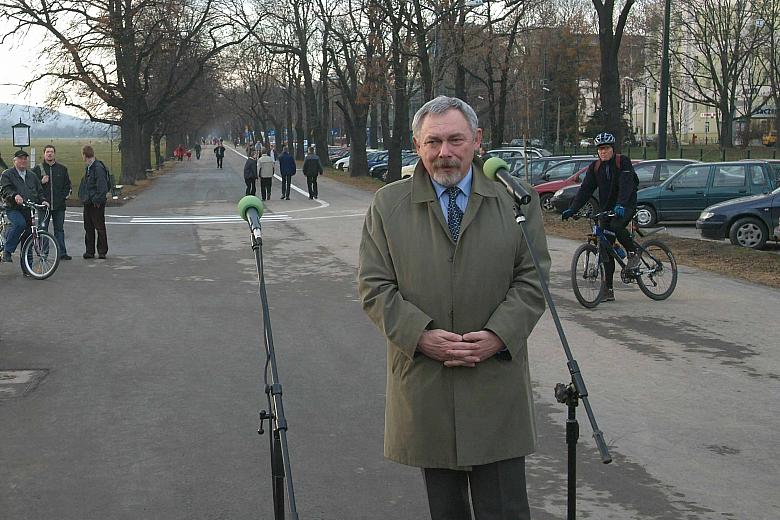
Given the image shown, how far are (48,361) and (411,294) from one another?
6.30 m

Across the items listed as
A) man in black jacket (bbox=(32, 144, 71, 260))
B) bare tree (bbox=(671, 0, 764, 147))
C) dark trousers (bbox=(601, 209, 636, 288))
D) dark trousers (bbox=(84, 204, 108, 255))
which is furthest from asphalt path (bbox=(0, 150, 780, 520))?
bare tree (bbox=(671, 0, 764, 147))

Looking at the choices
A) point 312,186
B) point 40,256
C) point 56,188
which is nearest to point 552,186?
point 312,186

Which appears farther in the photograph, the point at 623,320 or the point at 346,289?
the point at 346,289

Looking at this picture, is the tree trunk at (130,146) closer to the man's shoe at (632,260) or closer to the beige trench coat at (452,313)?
the man's shoe at (632,260)

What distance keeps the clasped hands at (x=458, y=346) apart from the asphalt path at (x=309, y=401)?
0.21 metres

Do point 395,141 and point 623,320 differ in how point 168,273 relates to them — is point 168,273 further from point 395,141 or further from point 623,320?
point 395,141

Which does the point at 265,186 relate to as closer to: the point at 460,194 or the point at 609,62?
the point at 609,62

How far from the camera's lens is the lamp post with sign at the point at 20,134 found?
34.6 m

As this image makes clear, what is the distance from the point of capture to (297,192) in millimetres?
40188

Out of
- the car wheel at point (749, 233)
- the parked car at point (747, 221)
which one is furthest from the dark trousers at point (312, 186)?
the car wheel at point (749, 233)

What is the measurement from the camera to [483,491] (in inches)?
142

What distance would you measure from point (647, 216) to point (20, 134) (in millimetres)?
20791

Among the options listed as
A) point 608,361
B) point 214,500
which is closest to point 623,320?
point 608,361

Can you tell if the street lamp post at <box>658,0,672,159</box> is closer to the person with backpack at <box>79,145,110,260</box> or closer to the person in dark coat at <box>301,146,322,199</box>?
the person in dark coat at <box>301,146,322,199</box>
